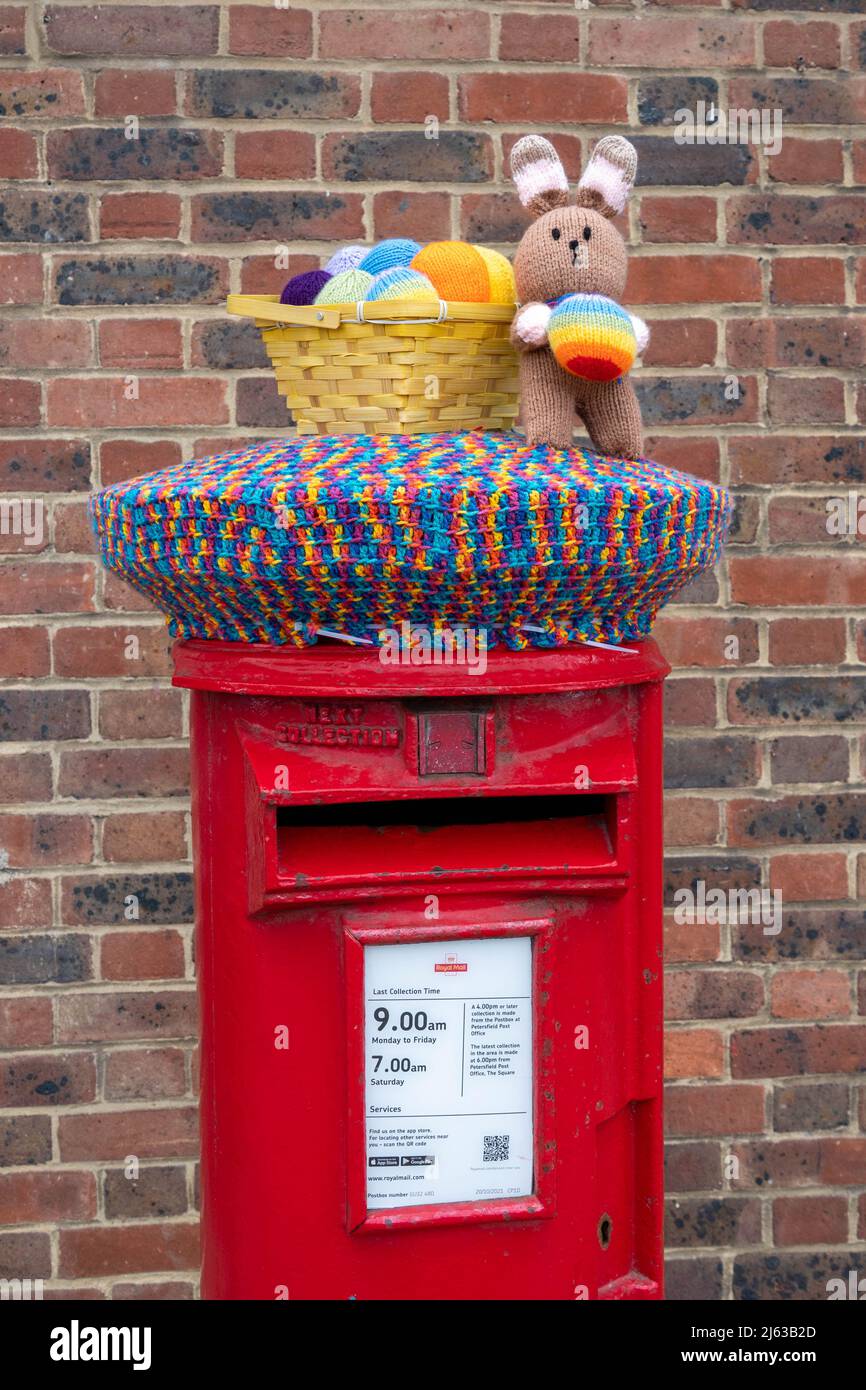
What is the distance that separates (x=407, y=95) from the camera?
237cm

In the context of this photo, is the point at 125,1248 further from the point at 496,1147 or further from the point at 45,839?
the point at 496,1147

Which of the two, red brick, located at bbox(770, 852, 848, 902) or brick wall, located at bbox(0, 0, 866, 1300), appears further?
red brick, located at bbox(770, 852, 848, 902)

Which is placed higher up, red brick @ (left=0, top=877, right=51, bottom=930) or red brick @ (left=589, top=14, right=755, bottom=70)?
red brick @ (left=589, top=14, right=755, bottom=70)

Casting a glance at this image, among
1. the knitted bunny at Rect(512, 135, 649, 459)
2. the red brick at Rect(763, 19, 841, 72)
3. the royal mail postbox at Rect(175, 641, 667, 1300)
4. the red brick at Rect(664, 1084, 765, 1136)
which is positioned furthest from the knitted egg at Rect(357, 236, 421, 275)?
the red brick at Rect(664, 1084, 765, 1136)

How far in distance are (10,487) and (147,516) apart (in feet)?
3.19

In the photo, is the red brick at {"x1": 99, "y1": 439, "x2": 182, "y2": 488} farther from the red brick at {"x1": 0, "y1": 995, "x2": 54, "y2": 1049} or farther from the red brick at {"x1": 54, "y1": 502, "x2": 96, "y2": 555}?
the red brick at {"x1": 0, "y1": 995, "x2": 54, "y2": 1049}

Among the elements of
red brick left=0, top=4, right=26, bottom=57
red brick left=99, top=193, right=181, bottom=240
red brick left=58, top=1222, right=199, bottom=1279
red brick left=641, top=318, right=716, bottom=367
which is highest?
red brick left=0, top=4, right=26, bottom=57

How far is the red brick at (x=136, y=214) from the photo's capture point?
2350 millimetres

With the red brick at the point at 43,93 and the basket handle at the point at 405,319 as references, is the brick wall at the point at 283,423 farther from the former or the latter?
the basket handle at the point at 405,319

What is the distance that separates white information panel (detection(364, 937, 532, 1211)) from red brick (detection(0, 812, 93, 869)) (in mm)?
1016

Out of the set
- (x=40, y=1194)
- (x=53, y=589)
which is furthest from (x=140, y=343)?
(x=40, y=1194)

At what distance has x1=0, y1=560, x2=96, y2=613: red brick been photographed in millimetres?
2387

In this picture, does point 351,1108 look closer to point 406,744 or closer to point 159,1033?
point 406,744

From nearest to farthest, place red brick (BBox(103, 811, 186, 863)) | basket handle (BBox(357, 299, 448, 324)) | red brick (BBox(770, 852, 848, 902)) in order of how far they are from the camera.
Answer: basket handle (BBox(357, 299, 448, 324)), red brick (BBox(103, 811, 186, 863)), red brick (BBox(770, 852, 848, 902))
